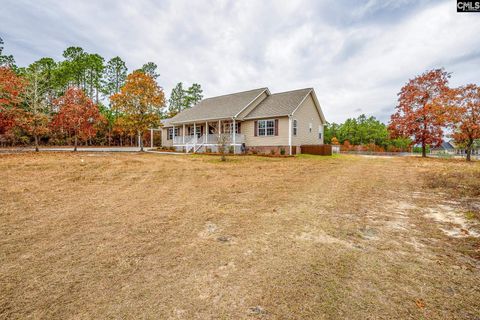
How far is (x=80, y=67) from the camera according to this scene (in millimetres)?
40531

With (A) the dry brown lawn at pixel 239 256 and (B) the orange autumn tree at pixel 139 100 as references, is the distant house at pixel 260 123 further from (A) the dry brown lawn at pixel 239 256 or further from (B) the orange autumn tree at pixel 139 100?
(A) the dry brown lawn at pixel 239 256

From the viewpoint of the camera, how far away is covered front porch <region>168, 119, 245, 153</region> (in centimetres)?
2195

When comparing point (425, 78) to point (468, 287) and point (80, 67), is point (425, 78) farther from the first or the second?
point (80, 67)

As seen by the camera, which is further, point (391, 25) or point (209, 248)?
point (391, 25)

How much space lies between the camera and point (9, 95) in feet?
56.7

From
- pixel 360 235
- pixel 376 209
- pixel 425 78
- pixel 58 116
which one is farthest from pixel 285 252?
pixel 425 78

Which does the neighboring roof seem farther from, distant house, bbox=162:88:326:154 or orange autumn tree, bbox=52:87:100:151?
orange autumn tree, bbox=52:87:100:151

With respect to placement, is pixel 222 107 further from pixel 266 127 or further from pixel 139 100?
pixel 139 100

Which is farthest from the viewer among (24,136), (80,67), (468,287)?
(80,67)

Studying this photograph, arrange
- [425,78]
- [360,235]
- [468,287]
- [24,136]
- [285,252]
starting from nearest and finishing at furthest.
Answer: [468,287]
[285,252]
[360,235]
[425,78]
[24,136]

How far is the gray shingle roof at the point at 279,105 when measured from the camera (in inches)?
819

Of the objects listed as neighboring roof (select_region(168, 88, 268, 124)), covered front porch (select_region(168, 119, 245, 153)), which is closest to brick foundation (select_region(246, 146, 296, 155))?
covered front porch (select_region(168, 119, 245, 153))

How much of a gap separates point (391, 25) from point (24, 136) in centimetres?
4457

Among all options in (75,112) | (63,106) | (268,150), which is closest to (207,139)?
(268,150)
